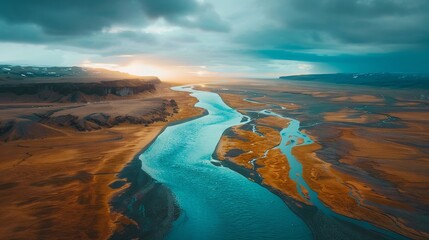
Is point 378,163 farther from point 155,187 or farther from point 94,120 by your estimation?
point 94,120

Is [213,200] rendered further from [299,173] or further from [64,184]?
[64,184]

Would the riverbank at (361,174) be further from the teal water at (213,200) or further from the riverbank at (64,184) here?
the riverbank at (64,184)

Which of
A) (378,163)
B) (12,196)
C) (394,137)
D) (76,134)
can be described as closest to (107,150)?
(76,134)

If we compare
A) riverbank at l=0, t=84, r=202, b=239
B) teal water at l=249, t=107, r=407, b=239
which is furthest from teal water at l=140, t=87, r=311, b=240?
riverbank at l=0, t=84, r=202, b=239

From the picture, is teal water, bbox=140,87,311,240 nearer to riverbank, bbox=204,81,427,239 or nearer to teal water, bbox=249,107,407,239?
riverbank, bbox=204,81,427,239

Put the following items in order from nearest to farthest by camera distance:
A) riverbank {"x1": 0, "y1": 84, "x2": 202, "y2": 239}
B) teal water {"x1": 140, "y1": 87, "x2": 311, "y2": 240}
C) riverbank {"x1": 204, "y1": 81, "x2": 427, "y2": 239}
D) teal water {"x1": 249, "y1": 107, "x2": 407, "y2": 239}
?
1. riverbank {"x1": 0, "y1": 84, "x2": 202, "y2": 239}
2. teal water {"x1": 140, "y1": 87, "x2": 311, "y2": 240}
3. teal water {"x1": 249, "y1": 107, "x2": 407, "y2": 239}
4. riverbank {"x1": 204, "y1": 81, "x2": 427, "y2": 239}

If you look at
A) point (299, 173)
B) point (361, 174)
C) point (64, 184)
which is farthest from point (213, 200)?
point (361, 174)
